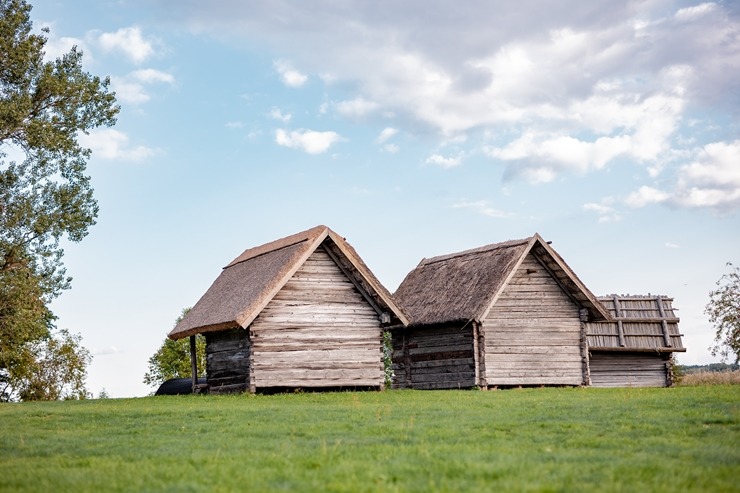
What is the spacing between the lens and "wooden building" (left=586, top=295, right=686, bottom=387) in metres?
40.8

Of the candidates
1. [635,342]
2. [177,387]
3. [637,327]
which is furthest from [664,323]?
[177,387]

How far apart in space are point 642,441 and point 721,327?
4107 cm

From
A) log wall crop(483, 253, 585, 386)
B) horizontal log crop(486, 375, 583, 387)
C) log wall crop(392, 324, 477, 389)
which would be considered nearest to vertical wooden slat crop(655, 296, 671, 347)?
log wall crop(483, 253, 585, 386)

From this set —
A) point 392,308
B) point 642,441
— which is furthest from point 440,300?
point 642,441

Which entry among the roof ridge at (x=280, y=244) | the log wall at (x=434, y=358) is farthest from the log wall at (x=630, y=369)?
the roof ridge at (x=280, y=244)

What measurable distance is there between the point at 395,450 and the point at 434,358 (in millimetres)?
22520

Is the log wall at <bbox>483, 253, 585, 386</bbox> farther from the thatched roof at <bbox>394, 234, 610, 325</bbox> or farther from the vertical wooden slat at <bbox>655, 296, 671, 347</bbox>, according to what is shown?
the vertical wooden slat at <bbox>655, 296, 671, 347</bbox>

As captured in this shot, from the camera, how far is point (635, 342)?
4122 centimetres

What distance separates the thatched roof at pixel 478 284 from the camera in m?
31.3

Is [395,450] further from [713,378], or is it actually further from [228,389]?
[713,378]

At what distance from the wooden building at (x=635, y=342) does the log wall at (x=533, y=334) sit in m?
6.73

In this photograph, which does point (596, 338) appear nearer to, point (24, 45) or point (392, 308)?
point (392, 308)

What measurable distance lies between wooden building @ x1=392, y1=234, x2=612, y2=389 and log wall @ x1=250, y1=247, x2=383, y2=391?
309 centimetres

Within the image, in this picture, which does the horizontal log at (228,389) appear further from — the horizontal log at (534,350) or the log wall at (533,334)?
the horizontal log at (534,350)
